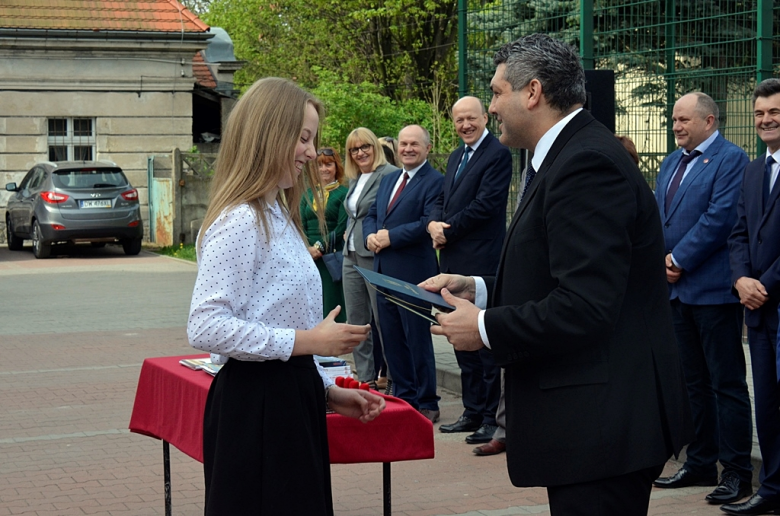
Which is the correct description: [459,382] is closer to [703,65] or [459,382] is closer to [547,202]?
[703,65]

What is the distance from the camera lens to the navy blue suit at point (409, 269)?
7.83 m

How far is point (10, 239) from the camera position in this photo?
24031mm

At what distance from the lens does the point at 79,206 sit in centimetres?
2138

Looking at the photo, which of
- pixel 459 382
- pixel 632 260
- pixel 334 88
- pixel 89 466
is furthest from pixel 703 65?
pixel 334 88

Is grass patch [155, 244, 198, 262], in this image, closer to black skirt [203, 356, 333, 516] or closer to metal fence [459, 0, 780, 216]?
metal fence [459, 0, 780, 216]

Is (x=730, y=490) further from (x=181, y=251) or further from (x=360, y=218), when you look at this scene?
(x=181, y=251)

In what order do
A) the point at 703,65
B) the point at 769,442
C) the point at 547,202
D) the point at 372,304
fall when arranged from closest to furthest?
the point at 547,202 < the point at 769,442 < the point at 372,304 < the point at 703,65

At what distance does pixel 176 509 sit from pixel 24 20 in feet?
73.3

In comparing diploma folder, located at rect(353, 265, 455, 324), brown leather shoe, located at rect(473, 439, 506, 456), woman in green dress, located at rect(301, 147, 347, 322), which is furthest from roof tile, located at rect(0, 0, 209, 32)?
diploma folder, located at rect(353, 265, 455, 324)

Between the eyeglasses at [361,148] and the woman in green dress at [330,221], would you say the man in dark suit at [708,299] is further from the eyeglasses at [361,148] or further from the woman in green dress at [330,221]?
the woman in green dress at [330,221]

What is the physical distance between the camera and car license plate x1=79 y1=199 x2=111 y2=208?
843 inches

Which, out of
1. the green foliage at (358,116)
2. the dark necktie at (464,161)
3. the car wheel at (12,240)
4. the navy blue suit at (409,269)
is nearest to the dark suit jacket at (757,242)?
the dark necktie at (464,161)

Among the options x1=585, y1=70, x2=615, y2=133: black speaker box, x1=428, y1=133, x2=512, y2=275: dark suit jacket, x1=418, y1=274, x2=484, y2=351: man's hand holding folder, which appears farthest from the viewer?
x1=428, y1=133, x2=512, y2=275: dark suit jacket

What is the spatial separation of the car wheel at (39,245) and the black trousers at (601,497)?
20282mm
